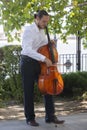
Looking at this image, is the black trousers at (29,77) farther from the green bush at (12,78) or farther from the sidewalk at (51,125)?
the green bush at (12,78)

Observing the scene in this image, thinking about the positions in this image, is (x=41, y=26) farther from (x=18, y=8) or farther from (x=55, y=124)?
(x=18, y=8)

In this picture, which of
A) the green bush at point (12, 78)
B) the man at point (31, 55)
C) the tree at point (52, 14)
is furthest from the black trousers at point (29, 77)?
the green bush at point (12, 78)

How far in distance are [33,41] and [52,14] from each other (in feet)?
12.3

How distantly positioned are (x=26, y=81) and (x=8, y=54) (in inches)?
153

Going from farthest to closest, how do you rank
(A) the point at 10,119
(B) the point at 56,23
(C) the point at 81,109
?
(B) the point at 56,23 < (C) the point at 81,109 < (A) the point at 10,119

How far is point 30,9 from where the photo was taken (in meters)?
9.32

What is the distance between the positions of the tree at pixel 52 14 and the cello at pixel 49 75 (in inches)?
103

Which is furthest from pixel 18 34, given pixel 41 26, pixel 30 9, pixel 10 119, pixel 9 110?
pixel 41 26

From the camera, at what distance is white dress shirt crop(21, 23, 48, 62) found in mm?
6337

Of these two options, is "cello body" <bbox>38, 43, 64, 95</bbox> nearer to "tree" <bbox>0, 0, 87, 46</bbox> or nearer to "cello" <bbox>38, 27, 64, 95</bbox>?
"cello" <bbox>38, 27, 64, 95</bbox>

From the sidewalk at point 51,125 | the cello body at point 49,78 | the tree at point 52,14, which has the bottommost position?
the sidewalk at point 51,125

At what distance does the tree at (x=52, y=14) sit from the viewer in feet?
29.7

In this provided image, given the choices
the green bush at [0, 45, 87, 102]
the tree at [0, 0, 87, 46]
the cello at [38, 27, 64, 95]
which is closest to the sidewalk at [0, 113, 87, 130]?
the cello at [38, 27, 64, 95]

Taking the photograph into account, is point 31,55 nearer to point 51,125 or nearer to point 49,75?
point 49,75
